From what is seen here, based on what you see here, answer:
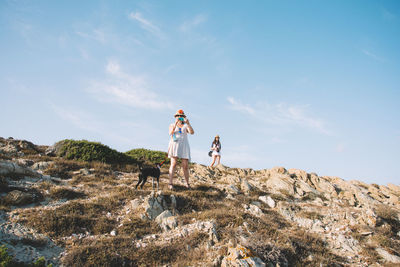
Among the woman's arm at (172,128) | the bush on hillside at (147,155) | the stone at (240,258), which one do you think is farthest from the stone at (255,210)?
the bush on hillside at (147,155)

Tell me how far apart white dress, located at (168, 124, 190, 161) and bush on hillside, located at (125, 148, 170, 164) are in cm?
851

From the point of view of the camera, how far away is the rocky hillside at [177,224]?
5.40 metres

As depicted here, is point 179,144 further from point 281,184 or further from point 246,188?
point 281,184

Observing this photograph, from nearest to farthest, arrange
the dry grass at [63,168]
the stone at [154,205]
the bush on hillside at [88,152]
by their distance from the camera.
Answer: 1. the stone at [154,205]
2. the dry grass at [63,168]
3. the bush on hillside at [88,152]

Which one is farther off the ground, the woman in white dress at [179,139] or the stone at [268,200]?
the woman in white dress at [179,139]

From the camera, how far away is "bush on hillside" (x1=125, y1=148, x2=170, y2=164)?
58.6 ft

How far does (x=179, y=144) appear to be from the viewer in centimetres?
916

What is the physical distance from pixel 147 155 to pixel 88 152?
5113mm

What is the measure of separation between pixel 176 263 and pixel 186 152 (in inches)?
180

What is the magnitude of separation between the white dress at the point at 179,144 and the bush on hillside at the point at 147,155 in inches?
335

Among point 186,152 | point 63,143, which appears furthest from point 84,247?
point 63,143

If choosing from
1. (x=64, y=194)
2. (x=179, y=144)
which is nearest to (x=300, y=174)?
(x=179, y=144)

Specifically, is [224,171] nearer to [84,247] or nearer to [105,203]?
[105,203]

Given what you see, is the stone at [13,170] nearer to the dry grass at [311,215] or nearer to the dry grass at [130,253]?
the dry grass at [130,253]
